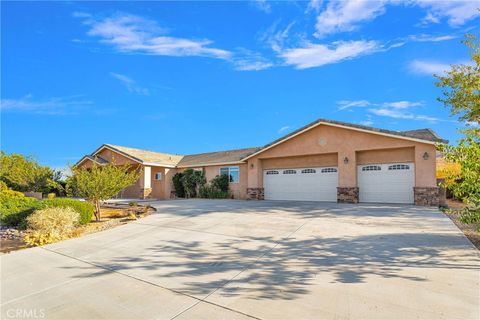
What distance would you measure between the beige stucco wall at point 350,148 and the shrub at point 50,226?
13569mm

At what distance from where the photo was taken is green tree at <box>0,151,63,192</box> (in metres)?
25.3

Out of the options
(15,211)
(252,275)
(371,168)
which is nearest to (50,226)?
(15,211)

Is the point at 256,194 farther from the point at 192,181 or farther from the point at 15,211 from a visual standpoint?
the point at 15,211

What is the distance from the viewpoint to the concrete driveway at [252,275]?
3.65 meters

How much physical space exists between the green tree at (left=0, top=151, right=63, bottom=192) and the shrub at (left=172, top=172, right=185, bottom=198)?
1114 cm

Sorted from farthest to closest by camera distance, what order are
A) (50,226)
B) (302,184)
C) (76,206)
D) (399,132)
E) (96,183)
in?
(302,184) → (399,132) → (96,183) → (76,206) → (50,226)

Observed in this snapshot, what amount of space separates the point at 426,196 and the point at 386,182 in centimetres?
213

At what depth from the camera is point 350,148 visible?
1708 centimetres

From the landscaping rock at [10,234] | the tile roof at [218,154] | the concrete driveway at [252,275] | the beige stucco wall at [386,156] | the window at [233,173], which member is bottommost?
the landscaping rock at [10,234]

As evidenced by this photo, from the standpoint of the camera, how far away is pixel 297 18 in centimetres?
1120

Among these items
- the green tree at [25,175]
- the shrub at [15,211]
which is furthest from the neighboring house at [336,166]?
the shrub at [15,211]

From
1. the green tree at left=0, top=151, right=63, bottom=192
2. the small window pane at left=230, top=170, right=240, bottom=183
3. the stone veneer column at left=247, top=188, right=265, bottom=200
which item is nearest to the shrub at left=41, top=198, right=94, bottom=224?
the stone veneer column at left=247, top=188, right=265, bottom=200

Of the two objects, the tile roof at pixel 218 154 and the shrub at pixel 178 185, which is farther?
the shrub at pixel 178 185

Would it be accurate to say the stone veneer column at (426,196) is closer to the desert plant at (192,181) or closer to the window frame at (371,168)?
the window frame at (371,168)
